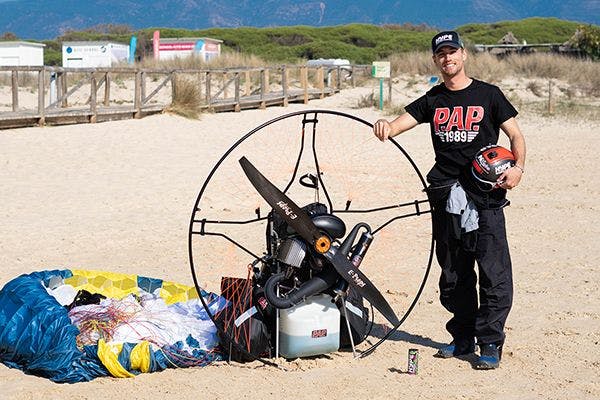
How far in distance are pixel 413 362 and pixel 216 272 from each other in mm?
2826

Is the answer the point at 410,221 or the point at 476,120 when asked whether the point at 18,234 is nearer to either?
the point at 410,221

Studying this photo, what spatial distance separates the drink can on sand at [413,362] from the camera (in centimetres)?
552

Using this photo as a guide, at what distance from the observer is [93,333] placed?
5707mm

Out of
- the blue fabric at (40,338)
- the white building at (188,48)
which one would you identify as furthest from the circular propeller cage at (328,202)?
the white building at (188,48)

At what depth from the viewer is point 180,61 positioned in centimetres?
3481

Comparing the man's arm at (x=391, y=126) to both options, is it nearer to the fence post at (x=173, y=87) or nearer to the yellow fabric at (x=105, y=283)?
the yellow fabric at (x=105, y=283)

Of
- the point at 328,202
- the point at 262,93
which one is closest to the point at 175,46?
the point at 262,93

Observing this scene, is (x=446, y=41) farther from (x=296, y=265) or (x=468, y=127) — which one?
(x=296, y=265)

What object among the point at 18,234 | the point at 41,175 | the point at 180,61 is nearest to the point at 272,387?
the point at 18,234

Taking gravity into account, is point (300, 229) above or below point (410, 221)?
above

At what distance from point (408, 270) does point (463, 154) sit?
2.70 metres

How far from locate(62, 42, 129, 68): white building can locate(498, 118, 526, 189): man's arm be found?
31.3 metres

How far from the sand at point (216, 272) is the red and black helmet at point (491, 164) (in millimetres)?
1074

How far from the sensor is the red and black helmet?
538 centimetres
